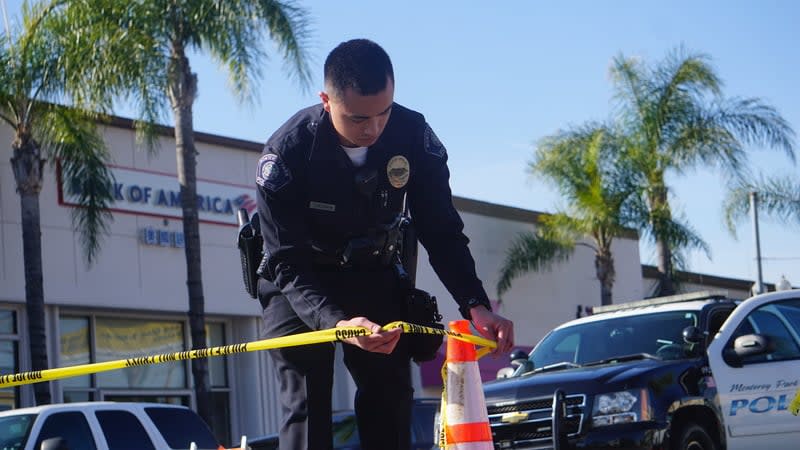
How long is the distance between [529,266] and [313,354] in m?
25.6

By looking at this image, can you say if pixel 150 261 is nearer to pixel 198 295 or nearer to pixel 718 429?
pixel 198 295

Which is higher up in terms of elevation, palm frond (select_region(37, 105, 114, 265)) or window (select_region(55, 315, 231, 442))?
palm frond (select_region(37, 105, 114, 265))

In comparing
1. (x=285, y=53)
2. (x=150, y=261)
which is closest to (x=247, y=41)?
(x=285, y=53)

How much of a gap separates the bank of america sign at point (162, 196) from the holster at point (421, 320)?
15540 mm

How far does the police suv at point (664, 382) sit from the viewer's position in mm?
8891

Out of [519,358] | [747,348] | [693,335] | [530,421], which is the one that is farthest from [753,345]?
[519,358]

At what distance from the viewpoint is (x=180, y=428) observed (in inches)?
513

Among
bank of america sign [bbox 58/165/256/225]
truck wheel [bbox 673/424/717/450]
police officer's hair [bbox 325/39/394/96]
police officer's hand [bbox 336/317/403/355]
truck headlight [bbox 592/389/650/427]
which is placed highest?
bank of america sign [bbox 58/165/256/225]

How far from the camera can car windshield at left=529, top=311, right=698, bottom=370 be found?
984cm

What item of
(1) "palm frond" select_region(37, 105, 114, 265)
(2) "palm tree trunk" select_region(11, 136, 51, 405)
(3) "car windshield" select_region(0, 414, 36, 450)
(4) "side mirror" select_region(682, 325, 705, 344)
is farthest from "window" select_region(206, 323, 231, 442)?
(4) "side mirror" select_region(682, 325, 705, 344)

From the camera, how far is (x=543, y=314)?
31.3 m

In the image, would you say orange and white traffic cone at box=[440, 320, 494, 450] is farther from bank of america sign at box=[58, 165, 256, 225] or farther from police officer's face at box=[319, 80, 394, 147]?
bank of america sign at box=[58, 165, 256, 225]

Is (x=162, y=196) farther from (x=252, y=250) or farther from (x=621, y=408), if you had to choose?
(x=252, y=250)

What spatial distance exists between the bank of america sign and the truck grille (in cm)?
1163
